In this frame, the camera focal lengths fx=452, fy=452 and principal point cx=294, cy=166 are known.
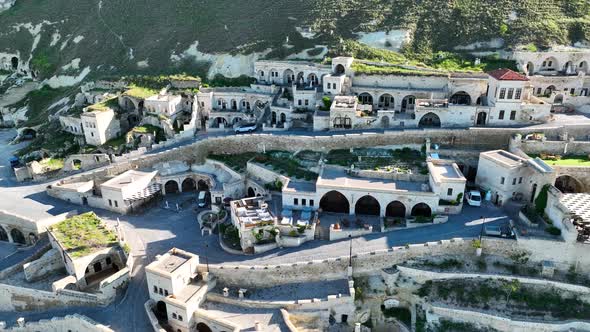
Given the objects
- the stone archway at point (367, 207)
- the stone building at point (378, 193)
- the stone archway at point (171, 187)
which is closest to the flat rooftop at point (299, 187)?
the stone building at point (378, 193)

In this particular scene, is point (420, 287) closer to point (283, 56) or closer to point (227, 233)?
point (227, 233)

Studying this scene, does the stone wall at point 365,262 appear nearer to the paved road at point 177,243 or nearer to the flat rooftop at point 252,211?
the paved road at point 177,243

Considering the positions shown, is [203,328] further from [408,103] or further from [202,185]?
[408,103]

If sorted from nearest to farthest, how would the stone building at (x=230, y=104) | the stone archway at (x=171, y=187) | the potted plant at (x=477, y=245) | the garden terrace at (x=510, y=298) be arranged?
the garden terrace at (x=510, y=298)
the potted plant at (x=477, y=245)
the stone archway at (x=171, y=187)
the stone building at (x=230, y=104)

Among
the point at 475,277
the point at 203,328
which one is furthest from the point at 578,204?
the point at 203,328

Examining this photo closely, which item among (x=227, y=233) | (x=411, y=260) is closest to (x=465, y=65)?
(x=411, y=260)

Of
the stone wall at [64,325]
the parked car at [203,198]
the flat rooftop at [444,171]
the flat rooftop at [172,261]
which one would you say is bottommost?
the stone wall at [64,325]

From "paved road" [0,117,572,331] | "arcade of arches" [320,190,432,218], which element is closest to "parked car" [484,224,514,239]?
"paved road" [0,117,572,331]
